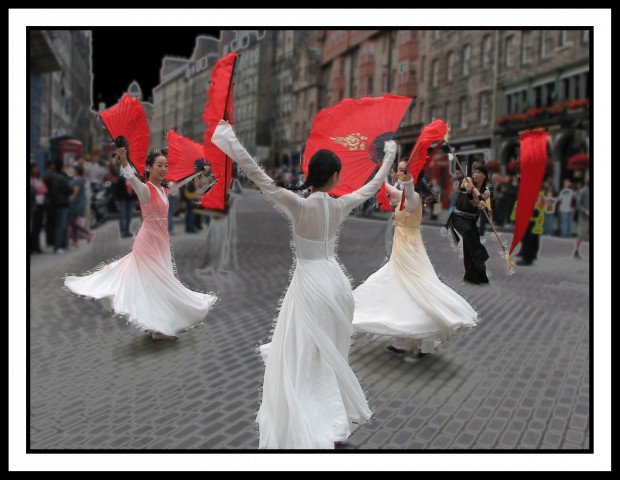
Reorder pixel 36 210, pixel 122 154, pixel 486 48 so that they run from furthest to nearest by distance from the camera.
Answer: pixel 36 210 < pixel 486 48 < pixel 122 154

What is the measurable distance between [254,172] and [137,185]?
96.1 inches

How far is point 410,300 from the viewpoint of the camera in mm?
5371

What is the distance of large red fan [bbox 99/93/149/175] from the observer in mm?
4082

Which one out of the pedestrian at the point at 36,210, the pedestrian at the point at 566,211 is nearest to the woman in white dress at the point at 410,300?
the pedestrian at the point at 36,210

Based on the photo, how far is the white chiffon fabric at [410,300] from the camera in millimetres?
5109

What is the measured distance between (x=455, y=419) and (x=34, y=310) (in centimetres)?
597

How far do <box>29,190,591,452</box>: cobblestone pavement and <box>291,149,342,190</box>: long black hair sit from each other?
2.92 feet

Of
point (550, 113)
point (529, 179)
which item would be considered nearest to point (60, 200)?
point (529, 179)

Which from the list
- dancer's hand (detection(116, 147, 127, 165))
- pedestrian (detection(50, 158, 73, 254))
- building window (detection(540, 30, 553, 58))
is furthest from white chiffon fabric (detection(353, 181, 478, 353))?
building window (detection(540, 30, 553, 58))

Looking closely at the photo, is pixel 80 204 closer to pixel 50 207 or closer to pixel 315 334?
pixel 50 207

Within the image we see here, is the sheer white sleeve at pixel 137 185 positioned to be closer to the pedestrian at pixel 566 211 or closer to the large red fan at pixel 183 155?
the large red fan at pixel 183 155

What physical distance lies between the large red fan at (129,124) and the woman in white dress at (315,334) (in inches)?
59.7

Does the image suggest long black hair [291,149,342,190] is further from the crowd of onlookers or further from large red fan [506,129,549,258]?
the crowd of onlookers

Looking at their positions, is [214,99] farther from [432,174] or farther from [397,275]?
[397,275]
